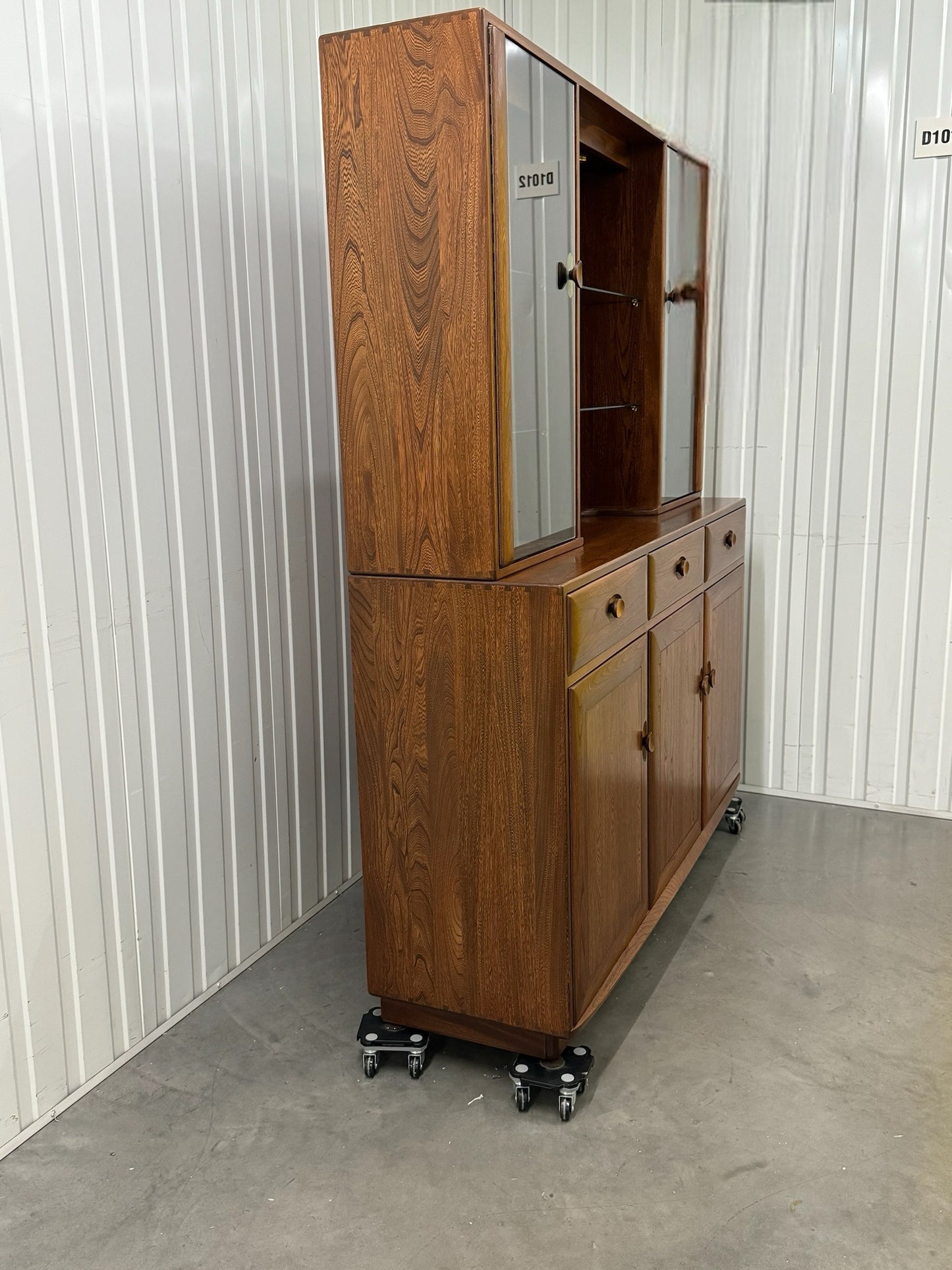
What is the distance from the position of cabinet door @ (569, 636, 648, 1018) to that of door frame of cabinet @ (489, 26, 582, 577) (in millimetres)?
330

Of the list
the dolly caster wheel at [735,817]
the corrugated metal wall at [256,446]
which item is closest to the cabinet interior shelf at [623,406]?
the corrugated metal wall at [256,446]

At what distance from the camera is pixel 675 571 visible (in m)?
2.71

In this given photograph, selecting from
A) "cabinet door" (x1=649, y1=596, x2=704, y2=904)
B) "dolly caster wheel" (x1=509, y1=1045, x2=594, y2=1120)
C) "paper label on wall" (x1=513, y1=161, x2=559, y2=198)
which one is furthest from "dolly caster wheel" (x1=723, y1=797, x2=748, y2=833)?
"paper label on wall" (x1=513, y1=161, x2=559, y2=198)

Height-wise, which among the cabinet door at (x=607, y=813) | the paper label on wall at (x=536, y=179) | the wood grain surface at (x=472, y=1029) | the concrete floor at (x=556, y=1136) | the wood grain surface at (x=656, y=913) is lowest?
the concrete floor at (x=556, y=1136)

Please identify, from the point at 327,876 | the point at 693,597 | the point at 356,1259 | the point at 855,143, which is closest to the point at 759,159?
the point at 855,143

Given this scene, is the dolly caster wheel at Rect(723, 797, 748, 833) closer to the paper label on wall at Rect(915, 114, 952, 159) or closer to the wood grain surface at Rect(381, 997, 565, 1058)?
the wood grain surface at Rect(381, 997, 565, 1058)

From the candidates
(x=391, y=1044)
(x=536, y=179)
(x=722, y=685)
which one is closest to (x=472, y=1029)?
(x=391, y=1044)

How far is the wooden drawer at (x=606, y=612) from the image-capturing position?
207 cm

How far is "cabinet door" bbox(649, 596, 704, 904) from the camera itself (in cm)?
262

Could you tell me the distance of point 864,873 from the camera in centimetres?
322

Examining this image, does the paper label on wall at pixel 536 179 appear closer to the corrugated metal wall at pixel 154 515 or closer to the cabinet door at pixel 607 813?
the corrugated metal wall at pixel 154 515

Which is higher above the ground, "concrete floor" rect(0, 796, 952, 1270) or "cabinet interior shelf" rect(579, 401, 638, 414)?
"cabinet interior shelf" rect(579, 401, 638, 414)

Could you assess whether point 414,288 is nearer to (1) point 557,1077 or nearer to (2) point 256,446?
(2) point 256,446

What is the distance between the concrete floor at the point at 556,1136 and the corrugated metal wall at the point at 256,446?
22 cm
